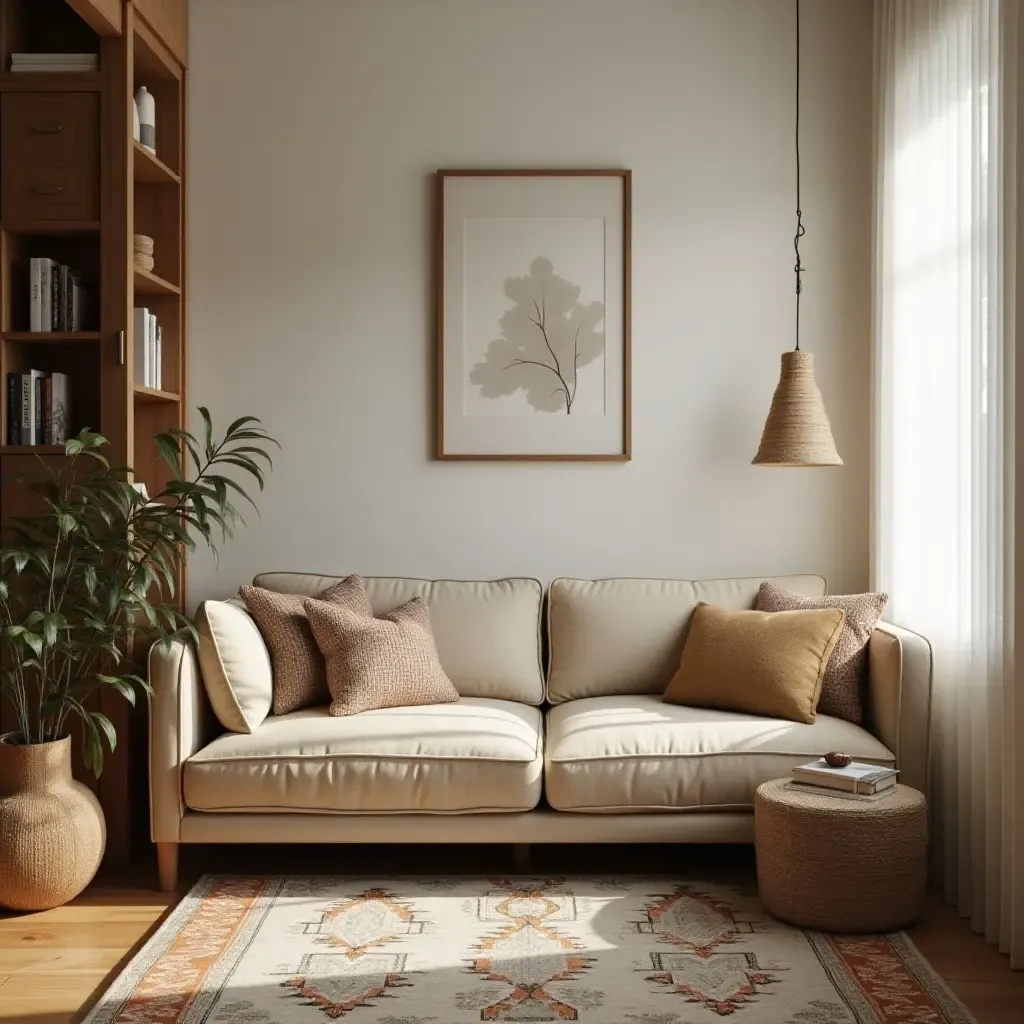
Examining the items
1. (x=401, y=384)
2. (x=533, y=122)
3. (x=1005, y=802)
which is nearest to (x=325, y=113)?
(x=533, y=122)

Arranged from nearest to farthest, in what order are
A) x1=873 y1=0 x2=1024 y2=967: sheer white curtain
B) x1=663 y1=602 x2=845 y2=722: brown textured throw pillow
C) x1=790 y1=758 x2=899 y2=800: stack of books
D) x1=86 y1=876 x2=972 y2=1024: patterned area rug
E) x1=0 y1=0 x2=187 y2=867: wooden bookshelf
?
x1=86 y1=876 x2=972 y2=1024: patterned area rug, x1=873 y1=0 x2=1024 y2=967: sheer white curtain, x1=790 y1=758 x2=899 y2=800: stack of books, x1=663 y1=602 x2=845 y2=722: brown textured throw pillow, x1=0 y1=0 x2=187 y2=867: wooden bookshelf

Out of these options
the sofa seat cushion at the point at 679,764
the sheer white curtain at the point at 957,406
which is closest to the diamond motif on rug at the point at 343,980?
the sofa seat cushion at the point at 679,764

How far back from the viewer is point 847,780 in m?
3.06

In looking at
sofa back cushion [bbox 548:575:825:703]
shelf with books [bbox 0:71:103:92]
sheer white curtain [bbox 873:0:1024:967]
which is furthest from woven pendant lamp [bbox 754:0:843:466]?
shelf with books [bbox 0:71:103:92]

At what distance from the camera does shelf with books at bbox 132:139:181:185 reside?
3.79 metres

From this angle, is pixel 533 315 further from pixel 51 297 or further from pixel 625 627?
pixel 51 297

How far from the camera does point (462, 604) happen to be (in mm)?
4004

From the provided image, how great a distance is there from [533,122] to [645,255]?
2.05 ft

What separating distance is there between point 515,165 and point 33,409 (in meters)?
1.86

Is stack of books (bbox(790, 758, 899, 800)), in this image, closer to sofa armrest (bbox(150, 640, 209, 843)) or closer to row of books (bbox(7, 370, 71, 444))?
sofa armrest (bbox(150, 640, 209, 843))

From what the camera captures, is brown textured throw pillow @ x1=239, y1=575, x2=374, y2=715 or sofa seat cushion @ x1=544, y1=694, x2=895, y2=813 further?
brown textured throw pillow @ x1=239, y1=575, x2=374, y2=715

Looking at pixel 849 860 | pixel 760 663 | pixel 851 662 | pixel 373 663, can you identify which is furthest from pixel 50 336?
pixel 849 860

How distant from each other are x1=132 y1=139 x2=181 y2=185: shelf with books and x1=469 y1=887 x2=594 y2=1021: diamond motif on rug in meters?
2.55

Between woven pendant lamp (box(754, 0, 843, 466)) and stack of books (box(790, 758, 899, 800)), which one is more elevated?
woven pendant lamp (box(754, 0, 843, 466))
